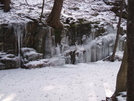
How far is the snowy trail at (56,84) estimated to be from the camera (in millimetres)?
5188

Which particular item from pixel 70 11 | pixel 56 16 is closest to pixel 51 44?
pixel 56 16

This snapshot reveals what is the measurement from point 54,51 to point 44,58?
0.75 meters

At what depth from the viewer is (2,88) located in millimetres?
5918

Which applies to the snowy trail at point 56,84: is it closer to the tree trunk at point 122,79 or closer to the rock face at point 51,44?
the rock face at point 51,44

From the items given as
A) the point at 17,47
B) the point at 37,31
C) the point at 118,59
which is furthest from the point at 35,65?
the point at 118,59

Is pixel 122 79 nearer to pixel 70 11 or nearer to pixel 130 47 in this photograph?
pixel 130 47

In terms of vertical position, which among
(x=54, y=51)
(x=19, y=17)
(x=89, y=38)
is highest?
(x=19, y=17)

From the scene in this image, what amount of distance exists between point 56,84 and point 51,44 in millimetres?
3850

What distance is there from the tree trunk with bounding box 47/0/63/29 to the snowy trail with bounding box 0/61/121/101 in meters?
2.77

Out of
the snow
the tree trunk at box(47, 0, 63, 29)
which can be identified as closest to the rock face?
the tree trunk at box(47, 0, 63, 29)

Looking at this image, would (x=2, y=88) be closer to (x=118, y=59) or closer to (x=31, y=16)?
(x=31, y=16)

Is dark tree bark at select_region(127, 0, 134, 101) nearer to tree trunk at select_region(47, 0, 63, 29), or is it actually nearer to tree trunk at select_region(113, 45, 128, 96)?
Answer: tree trunk at select_region(113, 45, 128, 96)

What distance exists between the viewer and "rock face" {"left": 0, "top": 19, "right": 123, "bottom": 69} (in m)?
9.02

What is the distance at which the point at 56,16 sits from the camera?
9.94 metres
